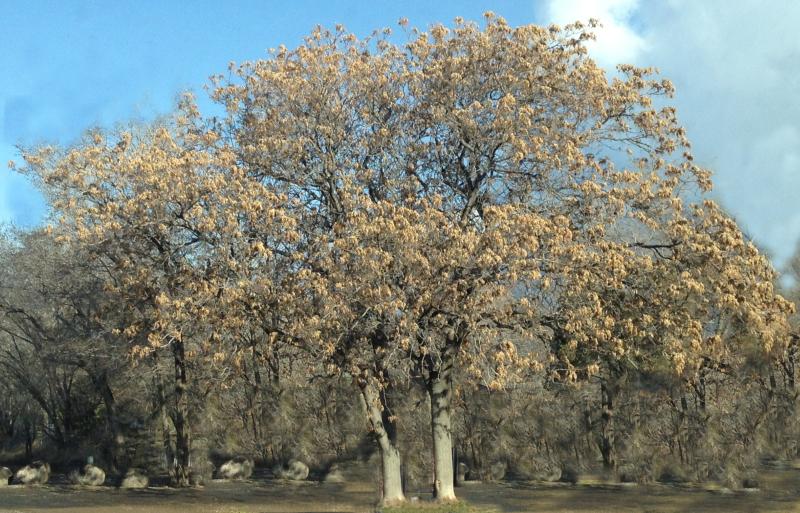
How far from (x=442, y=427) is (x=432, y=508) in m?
2.91

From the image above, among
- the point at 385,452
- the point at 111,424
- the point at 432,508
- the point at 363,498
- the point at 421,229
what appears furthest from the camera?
the point at 111,424

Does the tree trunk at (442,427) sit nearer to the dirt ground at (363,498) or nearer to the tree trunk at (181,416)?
the dirt ground at (363,498)

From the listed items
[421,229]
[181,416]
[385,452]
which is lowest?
[385,452]

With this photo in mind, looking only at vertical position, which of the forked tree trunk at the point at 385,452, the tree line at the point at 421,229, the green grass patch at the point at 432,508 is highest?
the tree line at the point at 421,229

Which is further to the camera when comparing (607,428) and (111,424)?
(111,424)

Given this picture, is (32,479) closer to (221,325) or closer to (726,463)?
(221,325)

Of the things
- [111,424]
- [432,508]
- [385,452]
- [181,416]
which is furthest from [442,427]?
[111,424]

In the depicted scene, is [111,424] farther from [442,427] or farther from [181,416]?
[442,427]

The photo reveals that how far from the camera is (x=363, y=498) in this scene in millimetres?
37062

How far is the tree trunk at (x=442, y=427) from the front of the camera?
2848cm

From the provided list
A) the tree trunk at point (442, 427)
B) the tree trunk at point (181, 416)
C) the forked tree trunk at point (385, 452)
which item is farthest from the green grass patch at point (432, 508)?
the tree trunk at point (181, 416)

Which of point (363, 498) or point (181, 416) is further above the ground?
point (181, 416)

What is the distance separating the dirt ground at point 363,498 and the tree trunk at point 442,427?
378 centimetres

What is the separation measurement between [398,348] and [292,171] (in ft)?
22.8
